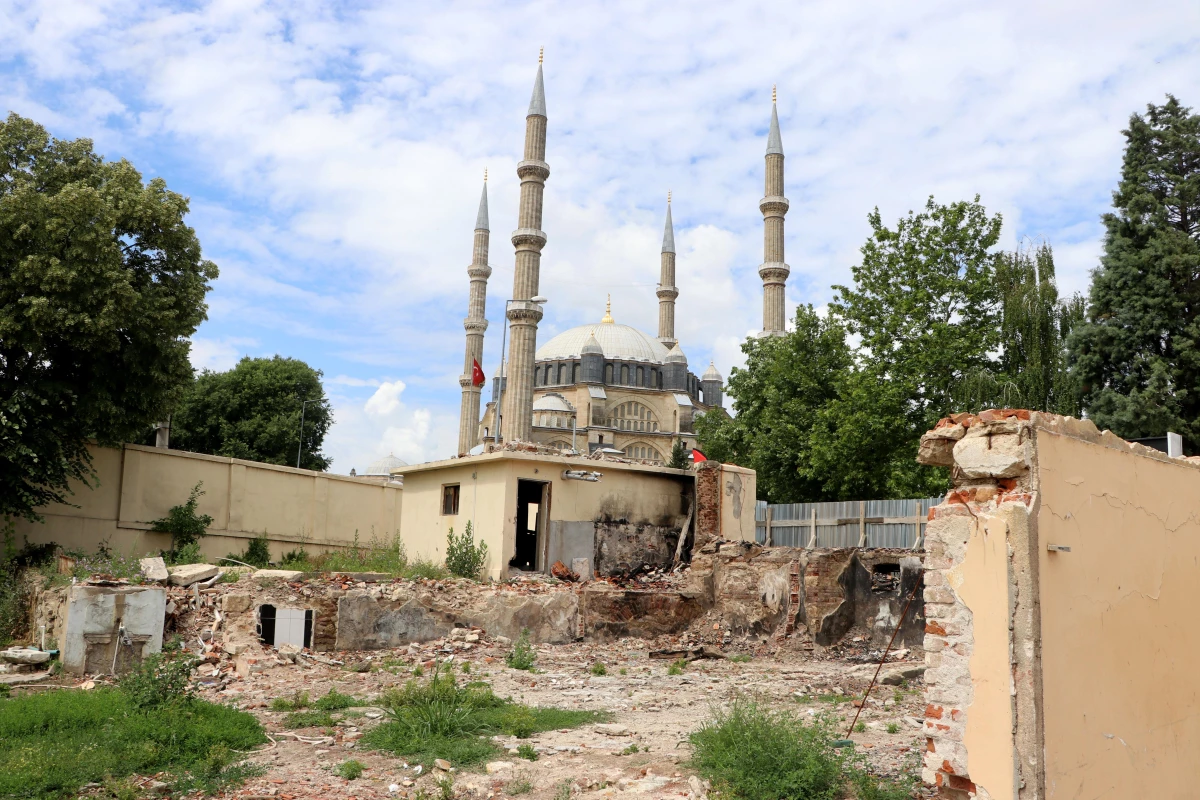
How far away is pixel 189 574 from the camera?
38.5 feet

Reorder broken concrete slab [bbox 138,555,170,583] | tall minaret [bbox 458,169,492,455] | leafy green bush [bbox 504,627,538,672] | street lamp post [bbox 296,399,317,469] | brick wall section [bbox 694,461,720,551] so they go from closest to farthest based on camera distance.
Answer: leafy green bush [bbox 504,627,538,672] < broken concrete slab [bbox 138,555,170,583] < brick wall section [bbox 694,461,720,551] < street lamp post [bbox 296,399,317,469] < tall minaret [bbox 458,169,492,455]

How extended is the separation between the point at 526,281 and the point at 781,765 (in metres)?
37.5

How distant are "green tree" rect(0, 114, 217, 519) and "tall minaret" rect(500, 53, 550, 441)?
26.0m

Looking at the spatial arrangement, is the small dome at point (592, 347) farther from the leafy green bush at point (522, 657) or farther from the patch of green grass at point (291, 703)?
the patch of green grass at point (291, 703)

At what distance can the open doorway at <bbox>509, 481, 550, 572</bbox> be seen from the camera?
15.6 m

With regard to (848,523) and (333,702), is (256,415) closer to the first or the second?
(848,523)

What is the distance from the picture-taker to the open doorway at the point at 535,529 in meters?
15.6

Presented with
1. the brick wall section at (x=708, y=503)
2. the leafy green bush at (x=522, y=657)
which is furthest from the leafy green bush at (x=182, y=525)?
the brick wall section at (x=708, y=503)

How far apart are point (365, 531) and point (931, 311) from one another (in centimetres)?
1529

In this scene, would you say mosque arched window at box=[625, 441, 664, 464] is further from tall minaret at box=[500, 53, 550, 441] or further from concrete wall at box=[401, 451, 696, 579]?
concrete wall at box=[401, 451, 696, 579]

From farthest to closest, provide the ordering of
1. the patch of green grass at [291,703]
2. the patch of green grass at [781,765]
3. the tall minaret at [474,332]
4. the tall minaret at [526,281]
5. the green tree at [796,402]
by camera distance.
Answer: the tall minaret at [474,332] < the tall minaret at [526,281] < the green tree at [796,402] < the patch of green grass at [291,703] < the patch of green grass at [781,765]

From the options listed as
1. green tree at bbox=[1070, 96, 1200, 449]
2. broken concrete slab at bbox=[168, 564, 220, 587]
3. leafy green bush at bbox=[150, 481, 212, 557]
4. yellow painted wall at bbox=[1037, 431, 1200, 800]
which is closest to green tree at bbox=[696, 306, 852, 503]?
green tree at bbox=[1070, 96, 1200, 449]

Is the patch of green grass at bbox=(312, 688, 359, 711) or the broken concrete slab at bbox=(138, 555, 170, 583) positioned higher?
the broken concrete slab at bbox=(138, 555, 170, 583)

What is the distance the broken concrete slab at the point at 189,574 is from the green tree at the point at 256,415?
21.7m
